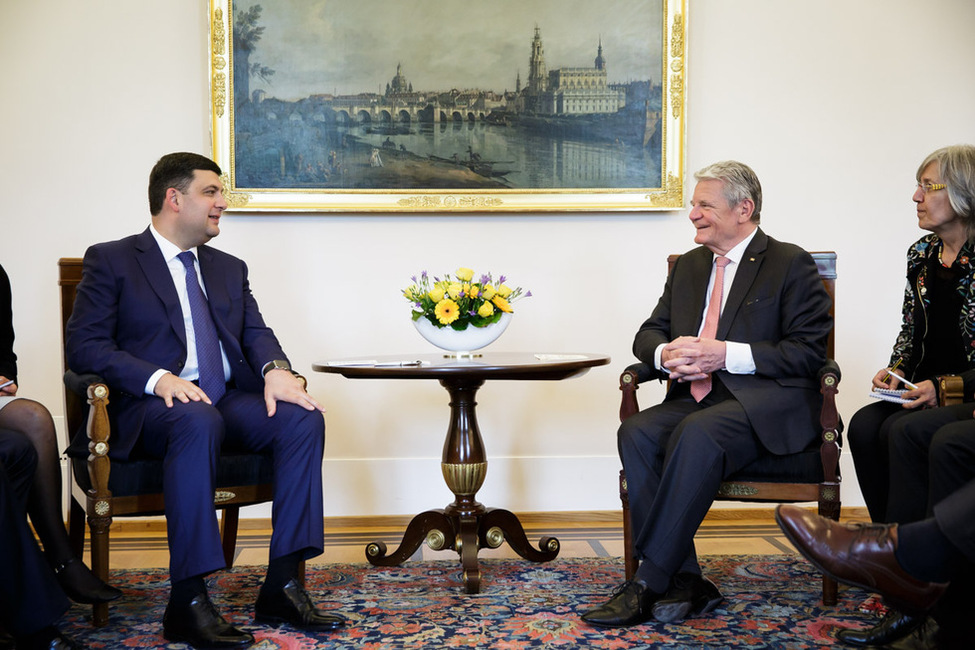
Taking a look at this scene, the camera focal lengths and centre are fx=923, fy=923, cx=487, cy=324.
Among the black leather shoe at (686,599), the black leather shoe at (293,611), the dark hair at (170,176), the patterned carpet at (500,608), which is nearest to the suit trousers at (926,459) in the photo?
the patterned carpet at (500,608)

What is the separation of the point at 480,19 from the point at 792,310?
2.23m

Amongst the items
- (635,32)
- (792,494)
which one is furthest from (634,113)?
(792,494)

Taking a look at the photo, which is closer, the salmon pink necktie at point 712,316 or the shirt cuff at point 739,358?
the shirt cuff at point 739,358

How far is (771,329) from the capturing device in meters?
3.23

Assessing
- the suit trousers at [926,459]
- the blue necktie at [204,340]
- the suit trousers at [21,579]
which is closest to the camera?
the suit trousers at [21,579]

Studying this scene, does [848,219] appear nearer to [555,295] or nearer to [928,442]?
[555,295]

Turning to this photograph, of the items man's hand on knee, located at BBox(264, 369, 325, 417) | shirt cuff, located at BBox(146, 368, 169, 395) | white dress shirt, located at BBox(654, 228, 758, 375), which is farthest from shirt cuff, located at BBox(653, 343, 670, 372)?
shirt cuff, located at BBox(146, 368, 169, 395)

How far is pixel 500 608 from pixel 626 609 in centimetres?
45

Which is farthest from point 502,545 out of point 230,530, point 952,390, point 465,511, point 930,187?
→ point 930,187

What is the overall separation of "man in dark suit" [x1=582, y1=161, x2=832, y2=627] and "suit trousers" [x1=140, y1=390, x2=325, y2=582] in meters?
0.95

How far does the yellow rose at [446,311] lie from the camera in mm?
3301

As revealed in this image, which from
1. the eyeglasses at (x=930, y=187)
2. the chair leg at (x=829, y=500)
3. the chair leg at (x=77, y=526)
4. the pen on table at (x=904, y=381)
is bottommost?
the chair leg at (x=77, y=526)

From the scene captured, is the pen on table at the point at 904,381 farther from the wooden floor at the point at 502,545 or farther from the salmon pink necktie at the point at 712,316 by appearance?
the wooden floor at the point at 502,545

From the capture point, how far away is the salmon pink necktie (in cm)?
327
